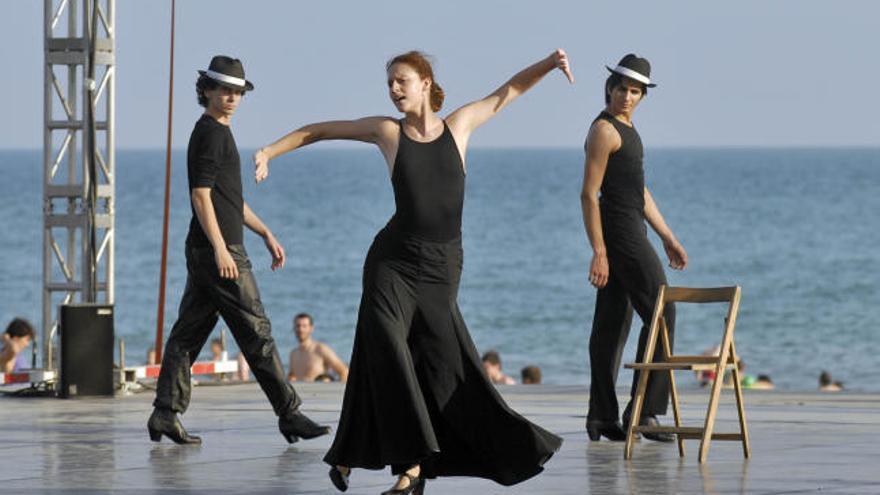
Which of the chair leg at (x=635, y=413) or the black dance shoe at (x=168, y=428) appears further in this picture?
the black dance shoe at (x=168, y=428)

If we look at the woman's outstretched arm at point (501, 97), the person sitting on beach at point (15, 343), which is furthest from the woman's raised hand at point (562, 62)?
the person sitting on beach at point (15, 343)

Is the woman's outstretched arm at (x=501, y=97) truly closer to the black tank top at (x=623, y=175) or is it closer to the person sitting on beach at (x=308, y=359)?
the black tank top at (x=623, y=175)

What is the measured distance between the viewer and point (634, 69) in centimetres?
1253

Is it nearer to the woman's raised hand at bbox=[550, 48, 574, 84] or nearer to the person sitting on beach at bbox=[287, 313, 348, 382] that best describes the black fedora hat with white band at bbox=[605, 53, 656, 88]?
the woman's raised hand at bbox=[550, 48, 574, 84]

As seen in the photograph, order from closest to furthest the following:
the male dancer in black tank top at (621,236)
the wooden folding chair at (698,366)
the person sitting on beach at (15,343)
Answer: the wooden folding chair at (698,366) → the male dancer in black tank top at (621,236) → the person sitting on beach at (15,343)

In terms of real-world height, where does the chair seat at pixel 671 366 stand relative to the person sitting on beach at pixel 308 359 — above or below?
above

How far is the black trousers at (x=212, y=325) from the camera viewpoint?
40.8 feet

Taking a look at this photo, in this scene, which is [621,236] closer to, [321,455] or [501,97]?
[321,455]

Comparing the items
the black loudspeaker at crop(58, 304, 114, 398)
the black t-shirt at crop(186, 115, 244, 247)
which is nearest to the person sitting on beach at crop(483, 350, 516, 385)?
the black loudspeaker at crop(58, 304, 114, 398)

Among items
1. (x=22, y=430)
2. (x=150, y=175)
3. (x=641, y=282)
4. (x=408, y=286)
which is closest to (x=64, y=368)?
(x=22, y=430)

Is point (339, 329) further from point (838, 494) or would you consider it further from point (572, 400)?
point (838, 494)

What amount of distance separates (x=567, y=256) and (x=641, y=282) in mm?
75005

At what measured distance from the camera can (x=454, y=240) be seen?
1002 cm

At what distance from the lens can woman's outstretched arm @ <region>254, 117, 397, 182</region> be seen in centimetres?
999
